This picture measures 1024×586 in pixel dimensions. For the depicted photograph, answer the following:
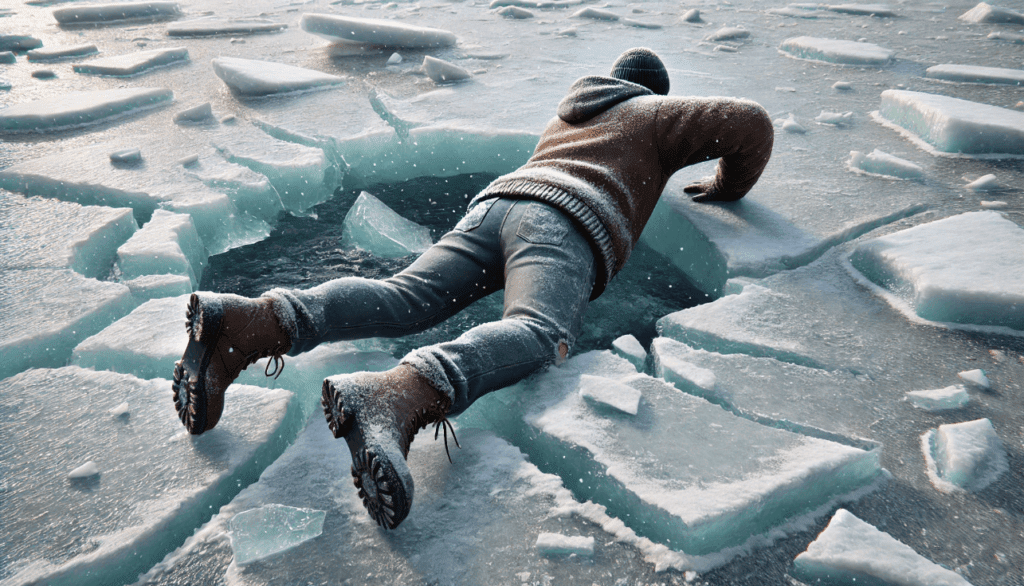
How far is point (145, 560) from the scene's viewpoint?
36.4 inches

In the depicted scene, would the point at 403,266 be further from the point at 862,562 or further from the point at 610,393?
the point at 862,562

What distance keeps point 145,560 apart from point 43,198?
64.2 inches

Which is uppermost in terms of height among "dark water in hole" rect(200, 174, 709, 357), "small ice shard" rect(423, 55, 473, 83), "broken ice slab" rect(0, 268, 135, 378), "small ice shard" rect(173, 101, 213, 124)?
"small ice shard" rect(423, 55, 473, 83)

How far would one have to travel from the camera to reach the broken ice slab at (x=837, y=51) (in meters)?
3.13

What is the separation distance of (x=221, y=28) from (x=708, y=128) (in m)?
4.15

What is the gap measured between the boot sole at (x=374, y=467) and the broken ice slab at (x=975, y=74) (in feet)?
10.4

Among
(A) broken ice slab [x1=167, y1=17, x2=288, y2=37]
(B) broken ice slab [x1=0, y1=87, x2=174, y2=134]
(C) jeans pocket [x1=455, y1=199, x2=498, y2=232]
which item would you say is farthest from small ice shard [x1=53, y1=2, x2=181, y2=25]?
(C) jeans pocket [x1=455, y1=199, x2=498, y2=232]

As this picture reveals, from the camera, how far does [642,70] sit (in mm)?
1756

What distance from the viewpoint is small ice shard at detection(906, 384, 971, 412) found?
1129 millimetres

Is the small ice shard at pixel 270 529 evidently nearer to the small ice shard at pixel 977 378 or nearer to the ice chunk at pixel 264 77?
the small ice shard at pixel 977 378

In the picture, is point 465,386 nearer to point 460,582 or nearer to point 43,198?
point 460,582

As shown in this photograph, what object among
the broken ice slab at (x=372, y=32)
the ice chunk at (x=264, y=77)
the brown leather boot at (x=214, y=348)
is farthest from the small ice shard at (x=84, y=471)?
the broken ice slab at (x=372, y=32)

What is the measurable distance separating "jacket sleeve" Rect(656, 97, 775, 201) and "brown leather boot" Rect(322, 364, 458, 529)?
3.20 feet

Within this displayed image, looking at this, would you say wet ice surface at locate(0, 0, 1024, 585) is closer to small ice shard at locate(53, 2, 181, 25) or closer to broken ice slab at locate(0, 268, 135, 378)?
broken ice slab at locate(0, 268, 135, 378)
